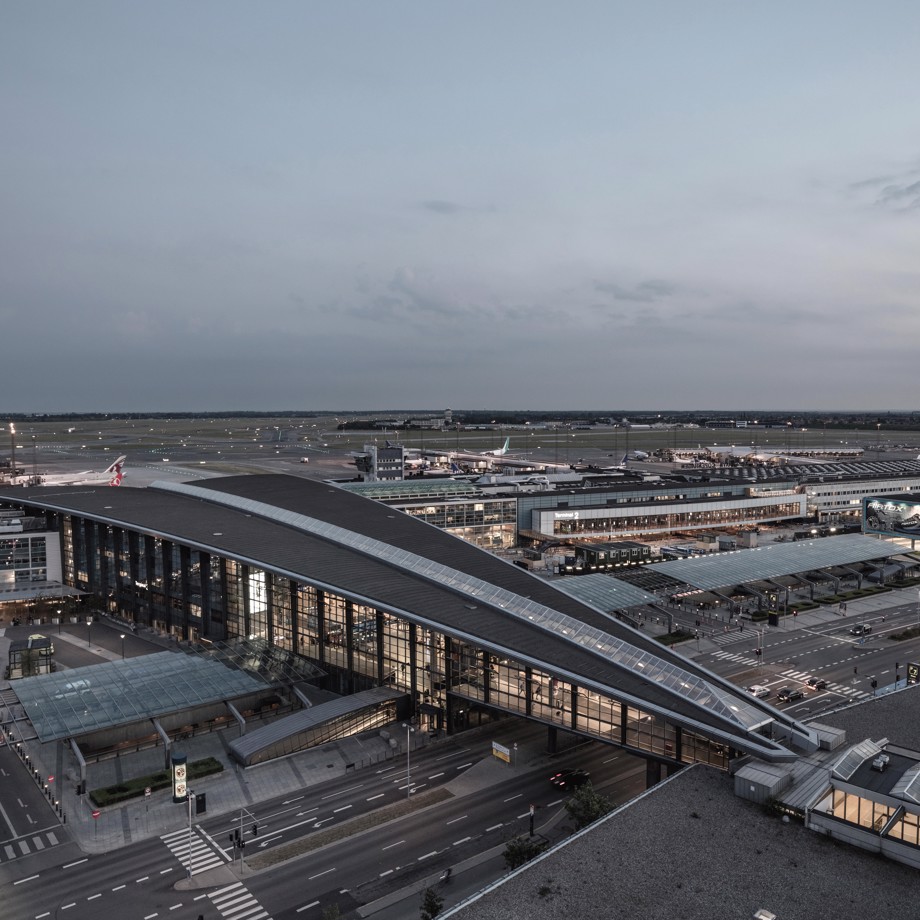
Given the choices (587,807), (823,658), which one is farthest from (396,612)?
(823,658)

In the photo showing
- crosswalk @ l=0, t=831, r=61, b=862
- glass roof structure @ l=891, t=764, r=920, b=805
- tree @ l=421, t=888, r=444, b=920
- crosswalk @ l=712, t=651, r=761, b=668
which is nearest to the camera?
tree @ l=421, t=888, r=444, b=920

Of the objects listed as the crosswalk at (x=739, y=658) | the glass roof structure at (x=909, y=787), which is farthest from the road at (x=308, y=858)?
the crosswalk at (x=739, y=658)

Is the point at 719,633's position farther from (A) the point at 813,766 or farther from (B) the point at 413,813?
A: (B) the point at 413,813

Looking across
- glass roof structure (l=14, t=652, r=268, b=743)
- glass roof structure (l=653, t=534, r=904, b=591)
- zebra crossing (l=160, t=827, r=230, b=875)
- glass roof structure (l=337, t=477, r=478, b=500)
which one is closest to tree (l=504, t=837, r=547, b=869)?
zebra crossing (l=160, t=827, r=230, b=875)

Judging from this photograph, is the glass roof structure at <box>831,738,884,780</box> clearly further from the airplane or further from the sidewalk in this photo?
the airplane

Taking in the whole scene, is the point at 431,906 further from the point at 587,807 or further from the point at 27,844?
the point at 27,844

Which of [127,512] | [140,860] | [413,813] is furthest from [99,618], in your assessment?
[413,813]
